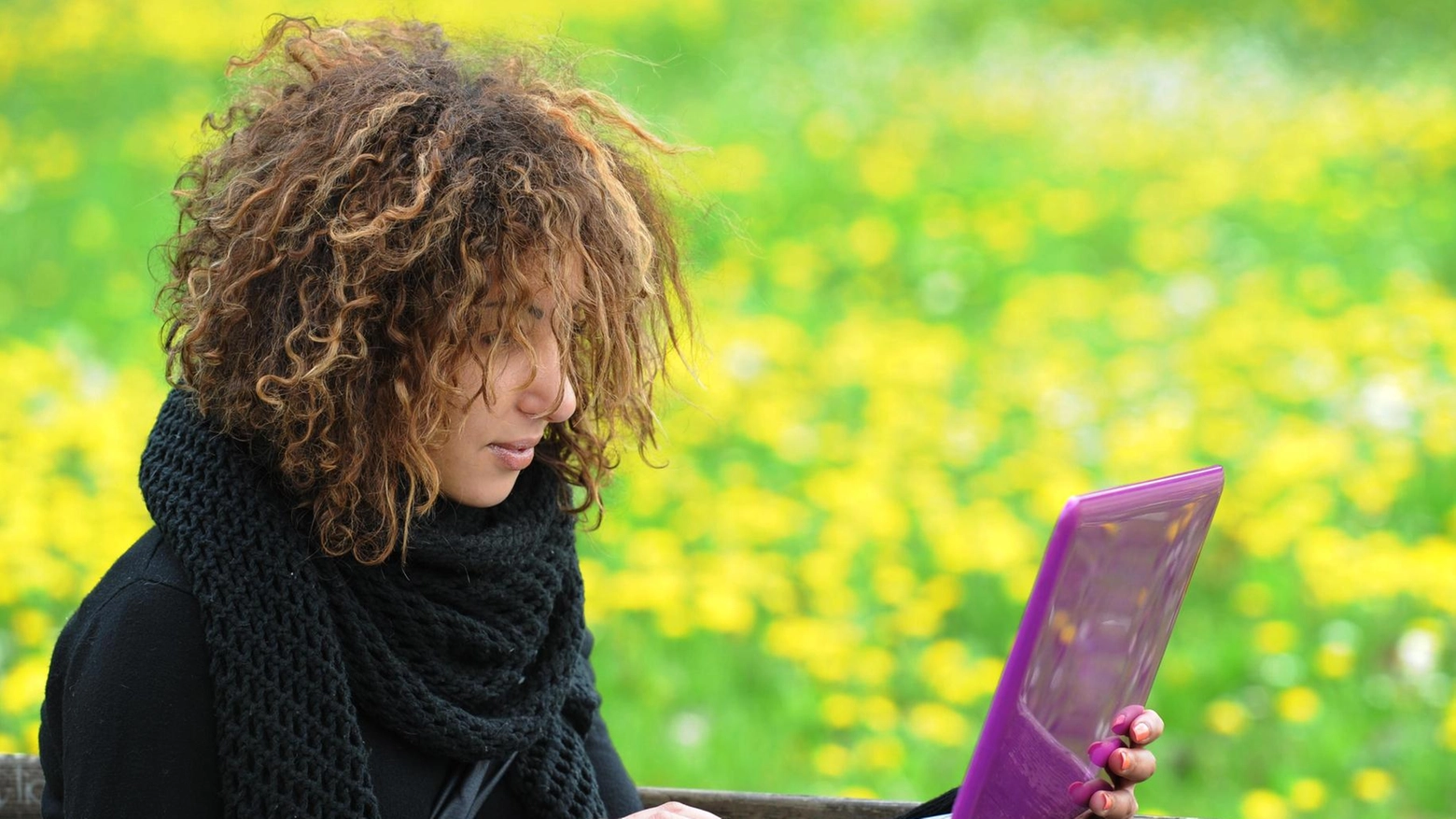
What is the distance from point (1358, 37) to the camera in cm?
705

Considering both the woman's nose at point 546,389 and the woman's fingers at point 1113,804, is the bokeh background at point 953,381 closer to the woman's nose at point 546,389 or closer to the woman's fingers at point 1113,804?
the woman's nose at point 546,389

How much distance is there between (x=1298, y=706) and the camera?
2883 millimetres

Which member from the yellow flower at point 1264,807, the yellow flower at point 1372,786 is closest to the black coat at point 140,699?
the yellow flower at point 1264,807

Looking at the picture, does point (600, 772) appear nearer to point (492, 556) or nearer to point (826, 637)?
point (492, 556)

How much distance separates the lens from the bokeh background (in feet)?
9.67

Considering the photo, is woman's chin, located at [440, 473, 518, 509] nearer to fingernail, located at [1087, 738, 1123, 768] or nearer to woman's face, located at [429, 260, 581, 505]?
woman's face, located at [429, 260, 581, 505]

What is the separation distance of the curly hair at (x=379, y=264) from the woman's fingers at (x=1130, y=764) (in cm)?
63

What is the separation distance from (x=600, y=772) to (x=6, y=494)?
2.37m

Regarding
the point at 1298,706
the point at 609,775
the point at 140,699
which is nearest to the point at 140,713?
the point at 140,699

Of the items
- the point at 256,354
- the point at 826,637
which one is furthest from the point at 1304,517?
the point at 256,354

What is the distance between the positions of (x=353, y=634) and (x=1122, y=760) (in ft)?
2.38

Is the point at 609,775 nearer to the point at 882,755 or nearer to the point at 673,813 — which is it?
the point at 673,813

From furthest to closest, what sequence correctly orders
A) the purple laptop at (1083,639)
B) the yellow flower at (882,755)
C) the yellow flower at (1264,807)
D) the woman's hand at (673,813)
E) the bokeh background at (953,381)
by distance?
the bokeh background at (953,381) < the yellow flower at (882,755) < the yellow flower at (1264,807) < the woman's hand at (673,813) < the purple laptop at (1083,639)

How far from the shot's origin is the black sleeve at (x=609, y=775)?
1.76m
